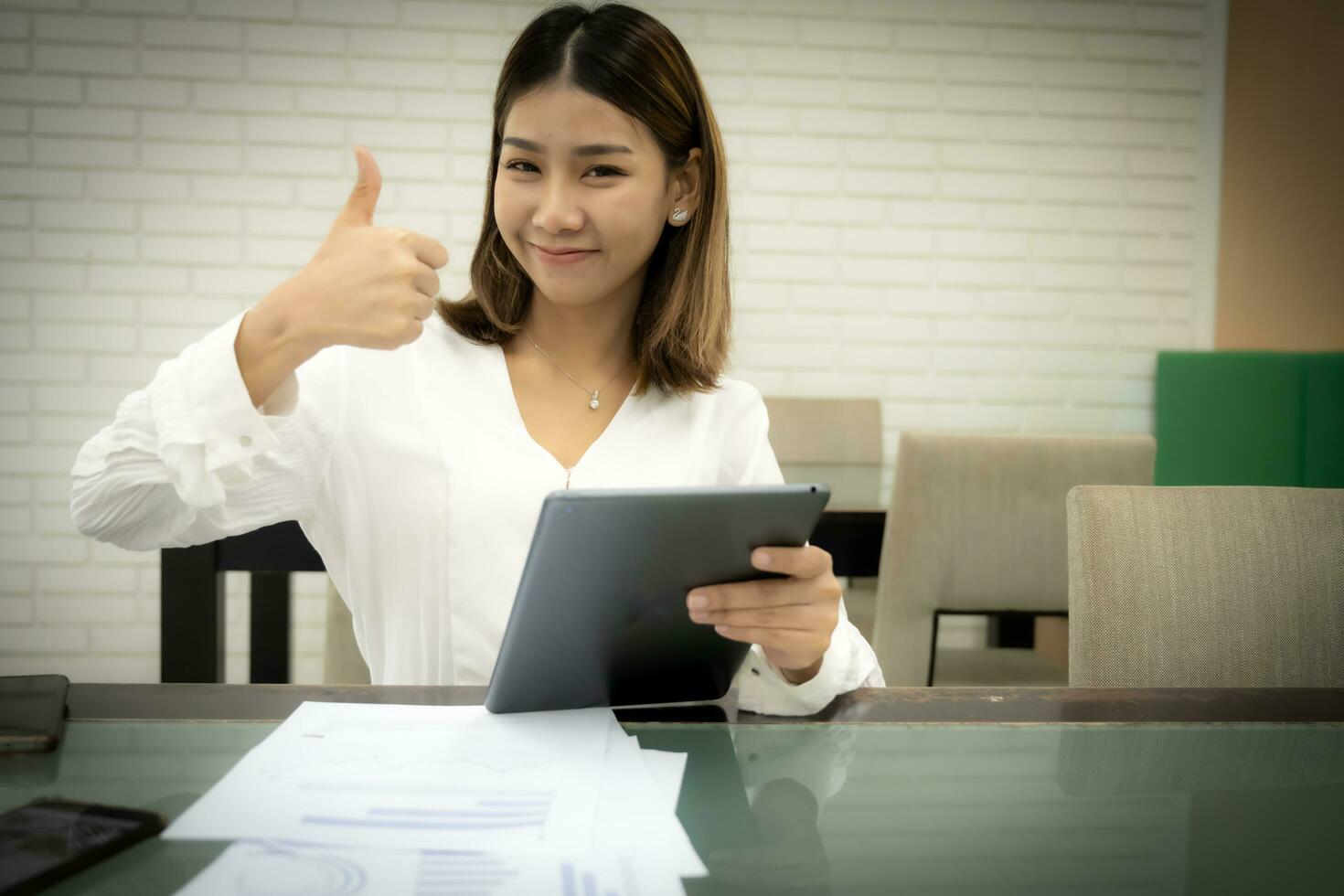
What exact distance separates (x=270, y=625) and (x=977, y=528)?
1467 millimetres

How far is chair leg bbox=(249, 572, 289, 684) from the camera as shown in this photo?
7.41 ft

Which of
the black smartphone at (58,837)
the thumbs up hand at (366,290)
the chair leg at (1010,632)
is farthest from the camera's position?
the chair leg at (1010,632)

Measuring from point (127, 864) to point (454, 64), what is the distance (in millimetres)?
3293

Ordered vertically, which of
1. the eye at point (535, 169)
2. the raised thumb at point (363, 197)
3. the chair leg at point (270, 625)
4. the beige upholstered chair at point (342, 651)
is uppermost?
the eye at point (535, 169)

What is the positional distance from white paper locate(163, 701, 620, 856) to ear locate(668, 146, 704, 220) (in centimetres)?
72

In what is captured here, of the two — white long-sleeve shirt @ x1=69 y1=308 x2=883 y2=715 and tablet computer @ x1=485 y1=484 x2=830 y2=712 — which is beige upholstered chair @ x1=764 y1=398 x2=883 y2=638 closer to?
white long-sleeve shirt @ x1=69 y1=308 x2=883 y2=715

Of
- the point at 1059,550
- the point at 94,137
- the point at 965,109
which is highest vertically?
the point at 965,109

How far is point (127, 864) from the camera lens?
19.9 inches

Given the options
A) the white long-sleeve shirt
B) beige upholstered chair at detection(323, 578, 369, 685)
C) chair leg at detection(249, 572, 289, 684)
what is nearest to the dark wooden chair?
beige upholstered chair at detection(323, 578, 369, 685)

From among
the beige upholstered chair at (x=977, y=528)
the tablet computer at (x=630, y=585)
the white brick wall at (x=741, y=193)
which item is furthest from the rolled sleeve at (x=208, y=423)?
the white brick wall at (x=741, y=193)

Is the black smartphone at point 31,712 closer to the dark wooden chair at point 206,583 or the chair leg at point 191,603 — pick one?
the dark wooden chair at point 206,583

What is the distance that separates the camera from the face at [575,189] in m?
1.14

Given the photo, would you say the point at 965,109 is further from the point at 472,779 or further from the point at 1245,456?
the point at 472,779

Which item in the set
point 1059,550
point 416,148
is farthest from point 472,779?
point 416,148
